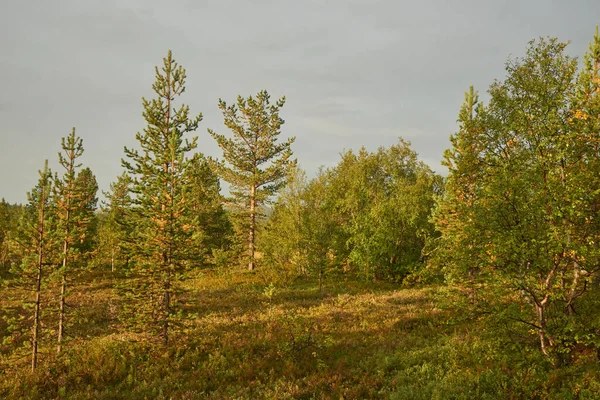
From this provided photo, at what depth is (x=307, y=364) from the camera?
1305cm

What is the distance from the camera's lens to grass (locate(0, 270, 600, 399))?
406 inches

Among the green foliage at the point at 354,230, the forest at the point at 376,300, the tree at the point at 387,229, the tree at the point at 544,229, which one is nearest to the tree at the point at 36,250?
the forest at the point at 376,300

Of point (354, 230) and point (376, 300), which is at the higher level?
point (354, 230)

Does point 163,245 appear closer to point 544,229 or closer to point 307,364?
point 307,364

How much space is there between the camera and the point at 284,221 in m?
27.9

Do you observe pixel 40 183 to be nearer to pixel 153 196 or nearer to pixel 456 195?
pixel 153 196

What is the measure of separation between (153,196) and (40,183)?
3.97 metres

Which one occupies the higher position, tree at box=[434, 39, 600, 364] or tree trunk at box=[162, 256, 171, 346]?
tree at box=[434, 39, 600, 364]

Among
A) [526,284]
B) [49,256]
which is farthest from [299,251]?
[526,284]

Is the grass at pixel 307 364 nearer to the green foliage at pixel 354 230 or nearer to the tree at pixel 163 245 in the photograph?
the tree at pixel 163 245

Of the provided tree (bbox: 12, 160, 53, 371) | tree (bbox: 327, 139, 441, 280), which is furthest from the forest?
tree (bbox: 327, 139, 441, 280)

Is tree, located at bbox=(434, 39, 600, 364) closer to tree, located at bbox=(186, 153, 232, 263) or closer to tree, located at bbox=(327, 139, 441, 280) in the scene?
tree, located at bbox=(327, 139, 441, 280)

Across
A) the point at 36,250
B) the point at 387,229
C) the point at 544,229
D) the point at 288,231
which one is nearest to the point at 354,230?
the point at 387,229

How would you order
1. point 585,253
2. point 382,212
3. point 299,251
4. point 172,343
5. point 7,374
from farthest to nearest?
point 382,212 → point 299,251 → point 172,343 → point 7,374 → point 585,253
